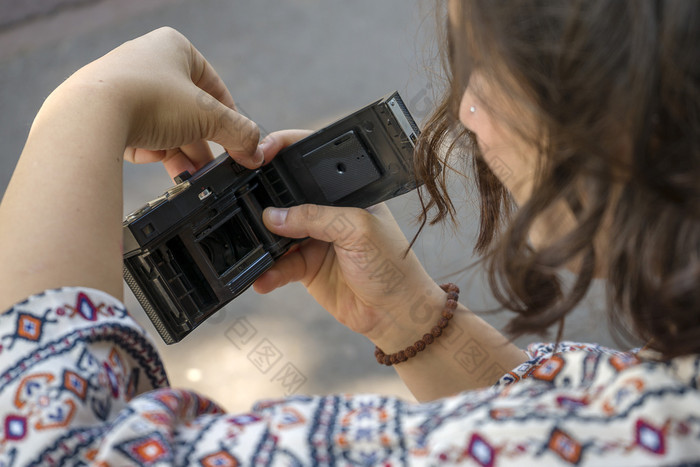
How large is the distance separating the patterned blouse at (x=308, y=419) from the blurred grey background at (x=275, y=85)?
81 cm

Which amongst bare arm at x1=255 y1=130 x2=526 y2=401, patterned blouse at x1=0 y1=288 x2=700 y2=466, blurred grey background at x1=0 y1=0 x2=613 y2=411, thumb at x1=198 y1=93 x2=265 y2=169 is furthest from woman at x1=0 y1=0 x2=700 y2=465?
blurred grey background at x1=0 y1=0 x2=613 y2=411

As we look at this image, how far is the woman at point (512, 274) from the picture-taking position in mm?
319

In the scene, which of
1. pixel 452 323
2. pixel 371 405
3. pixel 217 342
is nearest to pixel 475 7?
pixel 371 405

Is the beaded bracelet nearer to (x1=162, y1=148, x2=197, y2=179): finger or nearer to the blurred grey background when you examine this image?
(x1=162, y1=148, x2=197, y2=179): finger

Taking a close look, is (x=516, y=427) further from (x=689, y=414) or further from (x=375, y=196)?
(x=375, y=196)

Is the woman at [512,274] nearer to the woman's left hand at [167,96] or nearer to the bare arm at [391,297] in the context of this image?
the woman's left hand at [167,96]

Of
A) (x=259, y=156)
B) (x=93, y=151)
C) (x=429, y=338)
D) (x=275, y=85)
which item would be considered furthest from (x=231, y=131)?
(x=275, y=85)

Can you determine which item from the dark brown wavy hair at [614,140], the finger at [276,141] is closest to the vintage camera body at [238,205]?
the finger at [276,141]

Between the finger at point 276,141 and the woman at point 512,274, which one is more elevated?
the finger at point 276,141

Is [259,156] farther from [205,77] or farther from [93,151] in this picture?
[93,151]

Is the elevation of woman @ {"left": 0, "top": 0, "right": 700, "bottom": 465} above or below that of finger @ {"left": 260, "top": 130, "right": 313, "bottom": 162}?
below

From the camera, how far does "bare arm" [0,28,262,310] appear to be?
40cm

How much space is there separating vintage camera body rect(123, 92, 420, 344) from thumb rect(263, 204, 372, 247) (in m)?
0.02

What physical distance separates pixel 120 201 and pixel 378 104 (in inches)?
12.1
